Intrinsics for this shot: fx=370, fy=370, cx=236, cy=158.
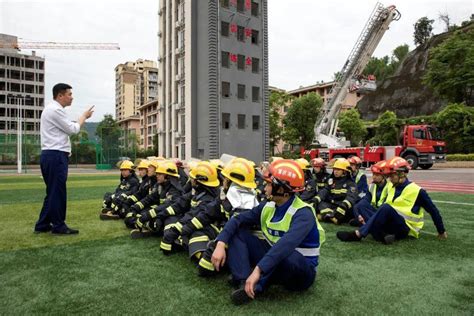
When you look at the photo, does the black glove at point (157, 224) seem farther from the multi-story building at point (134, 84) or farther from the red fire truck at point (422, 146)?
the multi-story building at point (134, 84)

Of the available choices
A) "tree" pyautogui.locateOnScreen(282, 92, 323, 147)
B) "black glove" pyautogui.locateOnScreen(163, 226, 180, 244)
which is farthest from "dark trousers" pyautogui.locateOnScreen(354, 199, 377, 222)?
"tree" pyautogui.locateOnScreen(282, 92, 323, 147)

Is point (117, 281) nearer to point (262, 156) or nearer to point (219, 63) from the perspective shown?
point (219, 63)

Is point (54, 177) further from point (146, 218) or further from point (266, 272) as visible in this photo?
point (266, 272)

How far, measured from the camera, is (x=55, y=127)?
5.21 metres

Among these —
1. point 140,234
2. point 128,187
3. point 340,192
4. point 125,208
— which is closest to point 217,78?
point 128,187

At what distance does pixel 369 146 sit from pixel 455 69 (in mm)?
16777

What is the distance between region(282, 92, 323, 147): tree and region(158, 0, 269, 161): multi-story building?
1223 cm

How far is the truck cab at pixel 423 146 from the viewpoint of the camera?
2258 cm

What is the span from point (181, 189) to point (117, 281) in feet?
7.47

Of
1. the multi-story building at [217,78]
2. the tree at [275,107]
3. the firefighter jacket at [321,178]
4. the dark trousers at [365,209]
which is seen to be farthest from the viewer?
the tree at [275,107]

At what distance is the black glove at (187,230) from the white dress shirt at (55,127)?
230cm

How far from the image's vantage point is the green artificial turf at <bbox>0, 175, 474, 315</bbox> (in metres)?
2.91

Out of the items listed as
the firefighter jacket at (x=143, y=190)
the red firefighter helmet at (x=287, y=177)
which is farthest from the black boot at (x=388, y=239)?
the firefighter jacket at (x=143, y=190)

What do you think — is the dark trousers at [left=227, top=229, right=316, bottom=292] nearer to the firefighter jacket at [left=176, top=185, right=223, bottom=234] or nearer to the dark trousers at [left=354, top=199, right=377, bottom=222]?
the firefighter jacket at [left=176, top=185, right=223, bottom=234]
